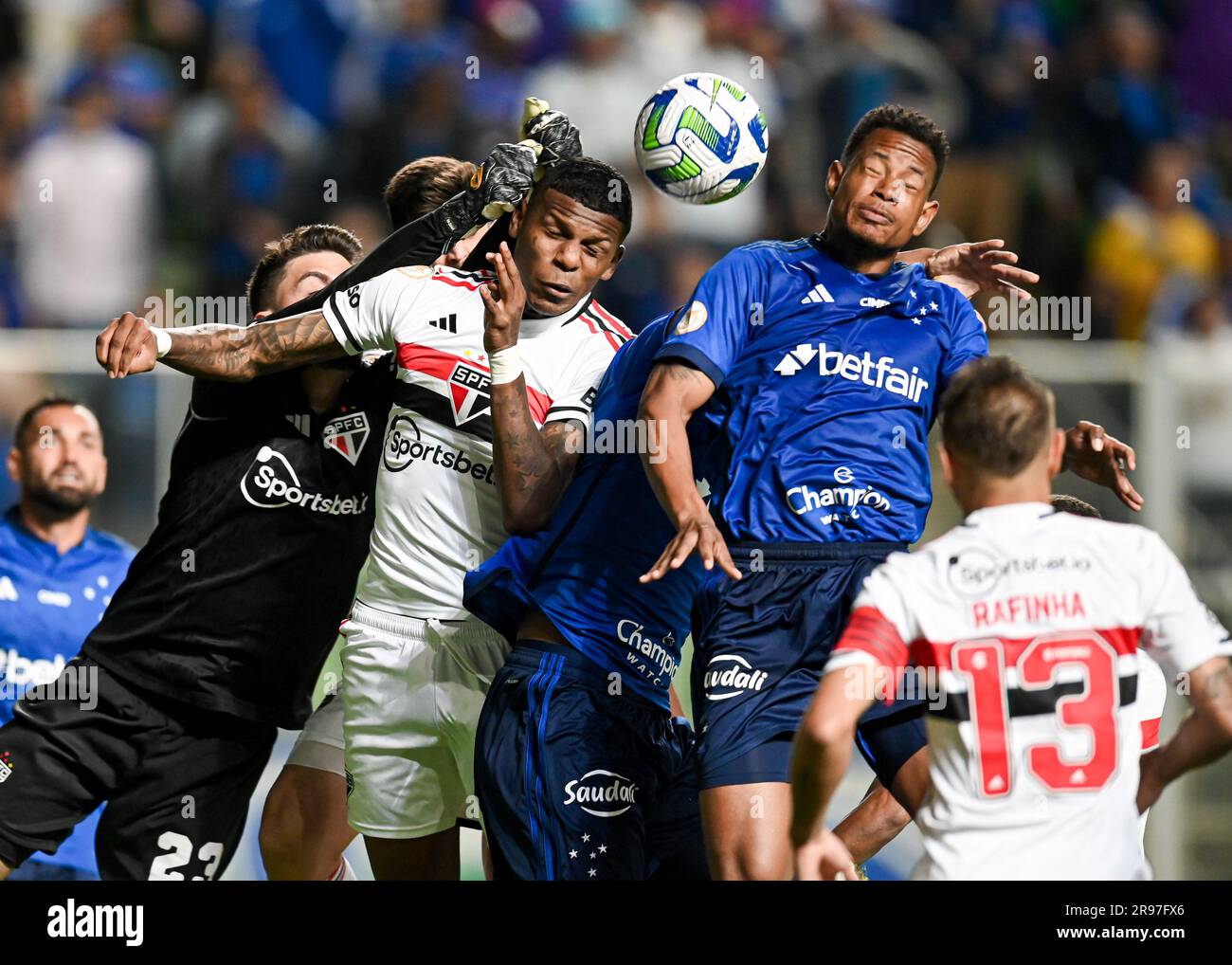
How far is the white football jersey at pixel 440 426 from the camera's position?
15.6ft

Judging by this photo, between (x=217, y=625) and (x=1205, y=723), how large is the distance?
291cm

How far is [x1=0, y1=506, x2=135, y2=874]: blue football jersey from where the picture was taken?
5980 mm

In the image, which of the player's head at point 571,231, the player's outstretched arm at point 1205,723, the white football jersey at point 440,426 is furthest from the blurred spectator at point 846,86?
the player's outstretched arm at point 1205,723

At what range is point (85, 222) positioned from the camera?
29.2ft

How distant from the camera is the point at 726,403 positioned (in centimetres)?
426

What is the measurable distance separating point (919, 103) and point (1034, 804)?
22.2 feet

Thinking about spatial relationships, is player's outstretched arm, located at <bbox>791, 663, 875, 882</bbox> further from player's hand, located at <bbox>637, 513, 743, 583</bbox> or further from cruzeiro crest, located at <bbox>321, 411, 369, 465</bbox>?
cruzeiro crest, located at <bbox>321, 411, 369, 465</bbox>

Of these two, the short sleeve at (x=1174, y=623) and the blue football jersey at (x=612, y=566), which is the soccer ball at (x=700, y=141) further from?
the short sleeve at (x=1174, y=623)

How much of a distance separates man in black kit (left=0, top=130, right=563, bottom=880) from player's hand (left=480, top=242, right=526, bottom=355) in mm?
672

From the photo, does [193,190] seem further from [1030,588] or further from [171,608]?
[1030,588]

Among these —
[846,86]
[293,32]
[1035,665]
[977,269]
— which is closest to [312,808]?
[977,269]
